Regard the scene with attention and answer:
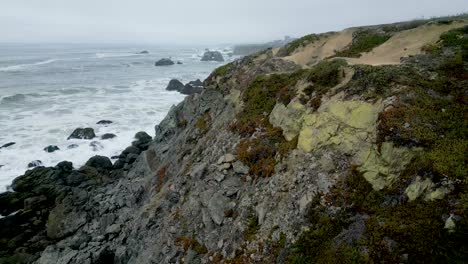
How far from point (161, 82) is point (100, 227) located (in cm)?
5706

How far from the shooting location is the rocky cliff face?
8.89 meters

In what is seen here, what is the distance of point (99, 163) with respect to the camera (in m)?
30.7

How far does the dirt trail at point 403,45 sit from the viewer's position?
1644 centimetres

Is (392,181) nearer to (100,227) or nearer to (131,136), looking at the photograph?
(100,227)

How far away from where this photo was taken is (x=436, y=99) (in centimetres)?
1136

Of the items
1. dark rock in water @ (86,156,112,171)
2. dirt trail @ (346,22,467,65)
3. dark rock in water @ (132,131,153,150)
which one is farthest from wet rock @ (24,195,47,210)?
dirt trail @ (346,22,467,65)

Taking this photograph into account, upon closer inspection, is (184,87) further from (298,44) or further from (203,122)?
(203,122)

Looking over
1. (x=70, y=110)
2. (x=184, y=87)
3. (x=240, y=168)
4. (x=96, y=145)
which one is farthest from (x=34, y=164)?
(x=184, y=87)

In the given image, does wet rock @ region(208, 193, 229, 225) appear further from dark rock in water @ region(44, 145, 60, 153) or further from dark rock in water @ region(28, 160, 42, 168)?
dark rock in water @ region(44, 145, 60, 153)

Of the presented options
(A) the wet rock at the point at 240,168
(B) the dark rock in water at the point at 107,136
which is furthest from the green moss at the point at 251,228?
(B) the dark rock in water at the point at 107,136

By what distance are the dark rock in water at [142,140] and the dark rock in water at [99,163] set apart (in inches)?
177

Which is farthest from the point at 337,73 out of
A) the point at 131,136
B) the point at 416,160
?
the point at 131,136

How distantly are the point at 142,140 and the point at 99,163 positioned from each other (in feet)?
21.6

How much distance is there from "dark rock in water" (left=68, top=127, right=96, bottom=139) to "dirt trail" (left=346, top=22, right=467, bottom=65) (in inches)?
1230
